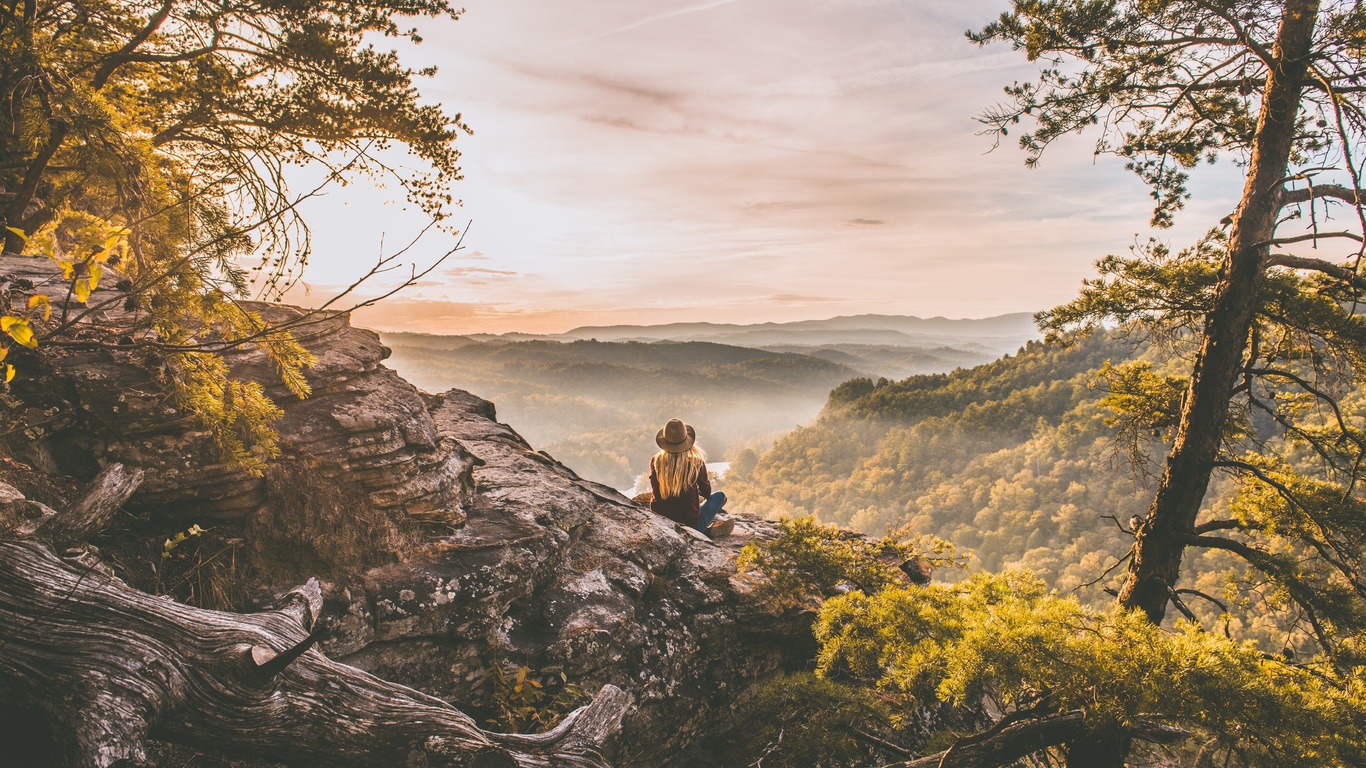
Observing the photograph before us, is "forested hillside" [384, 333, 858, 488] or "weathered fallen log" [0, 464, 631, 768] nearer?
"weathered fallen log" [0, 464, 631, 768]

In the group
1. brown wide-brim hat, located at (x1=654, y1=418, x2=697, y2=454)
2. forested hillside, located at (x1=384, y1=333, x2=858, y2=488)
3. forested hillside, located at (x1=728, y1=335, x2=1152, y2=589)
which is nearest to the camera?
brown wide-brim hat, located at (x1=654, y1=418, x2=697, y2=454)

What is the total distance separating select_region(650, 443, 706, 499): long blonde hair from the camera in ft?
27.7

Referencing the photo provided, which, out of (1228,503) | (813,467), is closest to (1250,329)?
(1228,503)

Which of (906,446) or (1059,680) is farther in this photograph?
(906,446)

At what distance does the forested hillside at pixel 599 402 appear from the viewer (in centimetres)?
12725

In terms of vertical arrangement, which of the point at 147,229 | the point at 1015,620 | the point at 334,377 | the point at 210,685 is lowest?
the point at 210,685

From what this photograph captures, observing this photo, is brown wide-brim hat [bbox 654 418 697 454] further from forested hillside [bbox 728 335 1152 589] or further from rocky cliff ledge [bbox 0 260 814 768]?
forested hillside [bbox 728 335 1152 589]

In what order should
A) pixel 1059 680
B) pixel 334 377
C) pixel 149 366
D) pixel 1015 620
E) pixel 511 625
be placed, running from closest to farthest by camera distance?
pixel 1059 680 → pixel 1015 620 → pixel 149 366 → pixel 511 625 → pixel 334 377

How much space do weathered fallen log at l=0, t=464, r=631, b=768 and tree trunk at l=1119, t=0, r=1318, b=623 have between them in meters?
6.63

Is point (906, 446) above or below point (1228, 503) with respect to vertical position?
below

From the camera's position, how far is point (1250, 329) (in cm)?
650

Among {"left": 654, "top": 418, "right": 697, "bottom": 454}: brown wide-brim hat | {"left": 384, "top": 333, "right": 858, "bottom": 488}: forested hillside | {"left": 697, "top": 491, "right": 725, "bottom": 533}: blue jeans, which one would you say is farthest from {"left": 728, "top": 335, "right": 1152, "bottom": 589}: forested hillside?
{"left": 654, "top": 418, "right": 697, "bottom": 454}: brown wide-brim hat

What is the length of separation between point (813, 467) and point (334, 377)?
4252 inches

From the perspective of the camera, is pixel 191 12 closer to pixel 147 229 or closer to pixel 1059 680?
pixel 147 229
